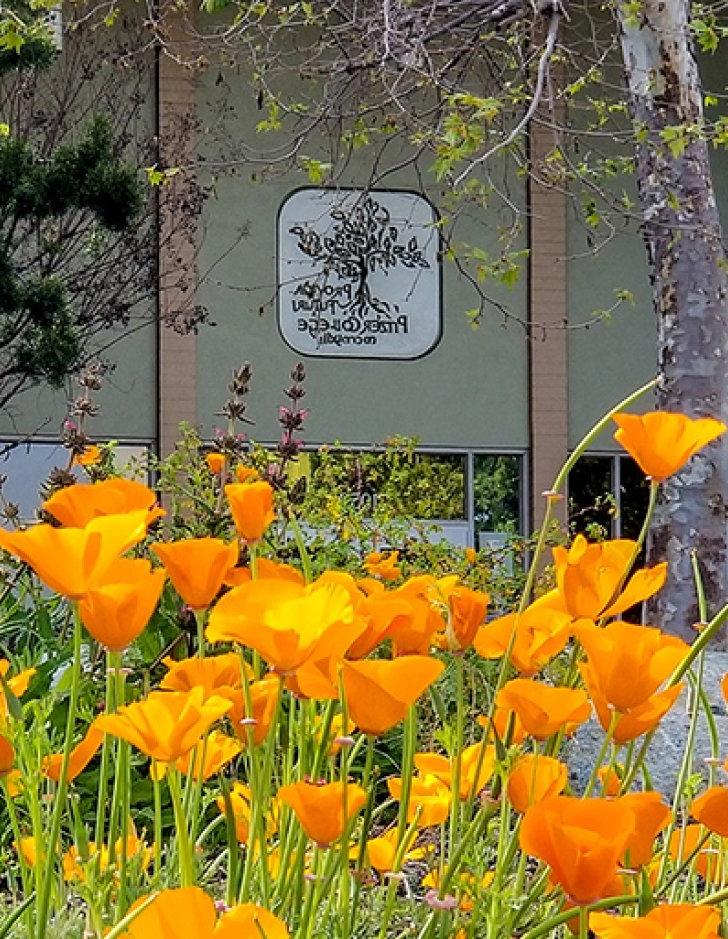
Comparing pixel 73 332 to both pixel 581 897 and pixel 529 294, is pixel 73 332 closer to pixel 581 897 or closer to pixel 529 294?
pixel 529 294

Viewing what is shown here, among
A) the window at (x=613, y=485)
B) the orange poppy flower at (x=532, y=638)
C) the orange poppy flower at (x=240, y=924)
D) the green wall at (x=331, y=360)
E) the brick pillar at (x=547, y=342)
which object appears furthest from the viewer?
the window at (x=613, y=485)

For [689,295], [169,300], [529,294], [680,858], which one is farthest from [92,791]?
[529,294]

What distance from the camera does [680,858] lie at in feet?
4.38

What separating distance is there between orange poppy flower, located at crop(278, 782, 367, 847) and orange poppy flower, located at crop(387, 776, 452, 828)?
240mm

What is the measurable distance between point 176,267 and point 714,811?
12746mm

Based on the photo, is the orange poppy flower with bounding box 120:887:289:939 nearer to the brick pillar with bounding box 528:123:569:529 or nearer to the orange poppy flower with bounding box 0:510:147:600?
the orange poppy flower with bounding box 0:510:147:600

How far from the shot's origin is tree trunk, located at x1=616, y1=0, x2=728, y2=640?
598cm

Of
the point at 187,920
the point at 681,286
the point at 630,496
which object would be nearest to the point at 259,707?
the point at 187,920

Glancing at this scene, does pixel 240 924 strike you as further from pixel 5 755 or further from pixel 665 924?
pixel 5 755

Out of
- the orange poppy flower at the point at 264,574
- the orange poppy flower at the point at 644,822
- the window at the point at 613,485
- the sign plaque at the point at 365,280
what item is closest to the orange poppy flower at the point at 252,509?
the orange poppy flower at the point at 264,574

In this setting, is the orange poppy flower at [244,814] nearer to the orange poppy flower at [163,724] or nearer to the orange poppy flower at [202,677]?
the orange poppy flower at [202,677]

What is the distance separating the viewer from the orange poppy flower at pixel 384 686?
0.98m

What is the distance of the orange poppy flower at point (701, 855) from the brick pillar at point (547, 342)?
1267cm

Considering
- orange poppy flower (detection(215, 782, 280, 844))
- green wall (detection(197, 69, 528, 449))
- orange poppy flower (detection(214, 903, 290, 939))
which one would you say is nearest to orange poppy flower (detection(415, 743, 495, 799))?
orange poppy flower (detection(215, 782, 280, 844))
